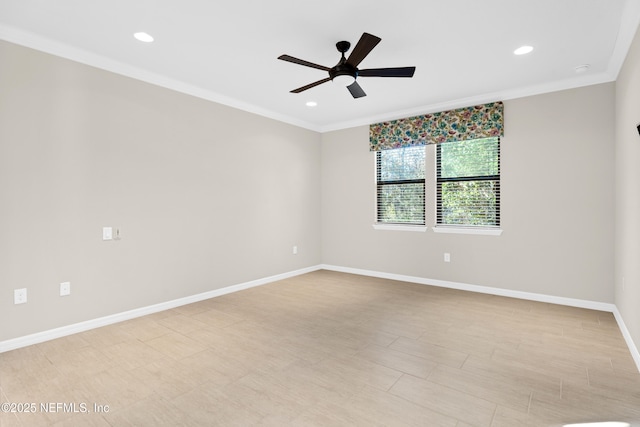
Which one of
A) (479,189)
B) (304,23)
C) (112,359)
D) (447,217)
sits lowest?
(112,359)

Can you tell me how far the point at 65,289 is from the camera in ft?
10.0

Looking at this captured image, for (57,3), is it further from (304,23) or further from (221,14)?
(304,23)

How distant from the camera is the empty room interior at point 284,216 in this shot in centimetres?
221

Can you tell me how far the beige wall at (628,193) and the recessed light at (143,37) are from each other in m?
3.98

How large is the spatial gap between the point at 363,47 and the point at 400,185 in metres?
3.15

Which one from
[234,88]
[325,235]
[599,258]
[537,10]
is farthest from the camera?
[325,235]

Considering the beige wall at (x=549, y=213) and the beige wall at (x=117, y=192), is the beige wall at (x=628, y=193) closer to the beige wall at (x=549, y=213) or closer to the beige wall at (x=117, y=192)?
the beige wall at (x=549, y=213)

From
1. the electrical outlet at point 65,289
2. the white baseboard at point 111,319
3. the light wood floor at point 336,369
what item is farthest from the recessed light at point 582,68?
the electrical outlet at point 65,289

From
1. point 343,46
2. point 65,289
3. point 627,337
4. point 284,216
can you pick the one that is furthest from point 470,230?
point 65,289

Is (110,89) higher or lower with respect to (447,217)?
higher

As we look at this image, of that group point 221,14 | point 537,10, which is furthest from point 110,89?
point 537,10

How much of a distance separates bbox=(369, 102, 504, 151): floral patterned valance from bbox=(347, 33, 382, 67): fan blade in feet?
8.09

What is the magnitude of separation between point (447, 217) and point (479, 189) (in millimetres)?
592

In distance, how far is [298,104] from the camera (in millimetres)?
4762
